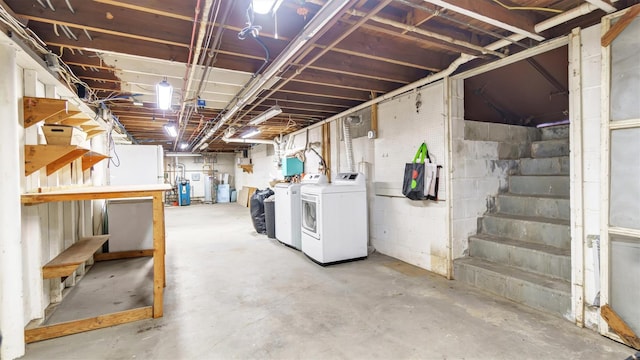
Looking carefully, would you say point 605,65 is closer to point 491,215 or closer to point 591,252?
point 591,252

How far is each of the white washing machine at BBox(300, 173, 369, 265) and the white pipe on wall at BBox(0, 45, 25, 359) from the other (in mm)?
2824

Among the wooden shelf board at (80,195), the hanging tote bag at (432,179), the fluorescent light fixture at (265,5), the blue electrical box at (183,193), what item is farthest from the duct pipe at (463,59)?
the blue electrical box at (183,193)

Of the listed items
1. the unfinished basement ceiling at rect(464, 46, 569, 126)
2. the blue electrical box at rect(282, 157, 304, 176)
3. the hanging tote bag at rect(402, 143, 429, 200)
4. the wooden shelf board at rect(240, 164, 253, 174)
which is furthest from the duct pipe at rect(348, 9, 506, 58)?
the wooden shelf board at rect(240, 164, 253, 174)

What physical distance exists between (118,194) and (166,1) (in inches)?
61.9

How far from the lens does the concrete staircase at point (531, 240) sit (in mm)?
2713

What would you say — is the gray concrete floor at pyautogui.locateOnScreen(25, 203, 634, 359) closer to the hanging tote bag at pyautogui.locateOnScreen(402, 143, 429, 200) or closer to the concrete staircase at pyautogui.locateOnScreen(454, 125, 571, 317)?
the concrete staircase at pyautogui.locateOnScreen(454, 125, 571, 317)

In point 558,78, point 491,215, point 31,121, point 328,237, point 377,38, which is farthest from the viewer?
point 558,78

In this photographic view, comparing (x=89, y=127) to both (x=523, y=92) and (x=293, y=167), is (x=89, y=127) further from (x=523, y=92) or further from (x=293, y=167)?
(x=523, y=92)

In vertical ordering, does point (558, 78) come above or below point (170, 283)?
above

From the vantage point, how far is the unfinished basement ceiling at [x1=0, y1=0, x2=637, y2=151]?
7.23 feet

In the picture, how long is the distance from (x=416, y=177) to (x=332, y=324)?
6.64ft

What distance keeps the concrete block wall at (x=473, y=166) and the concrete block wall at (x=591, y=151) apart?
4.07 ft

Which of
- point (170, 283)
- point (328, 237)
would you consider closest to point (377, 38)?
point (328, 237)

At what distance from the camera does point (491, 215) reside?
3672mm
